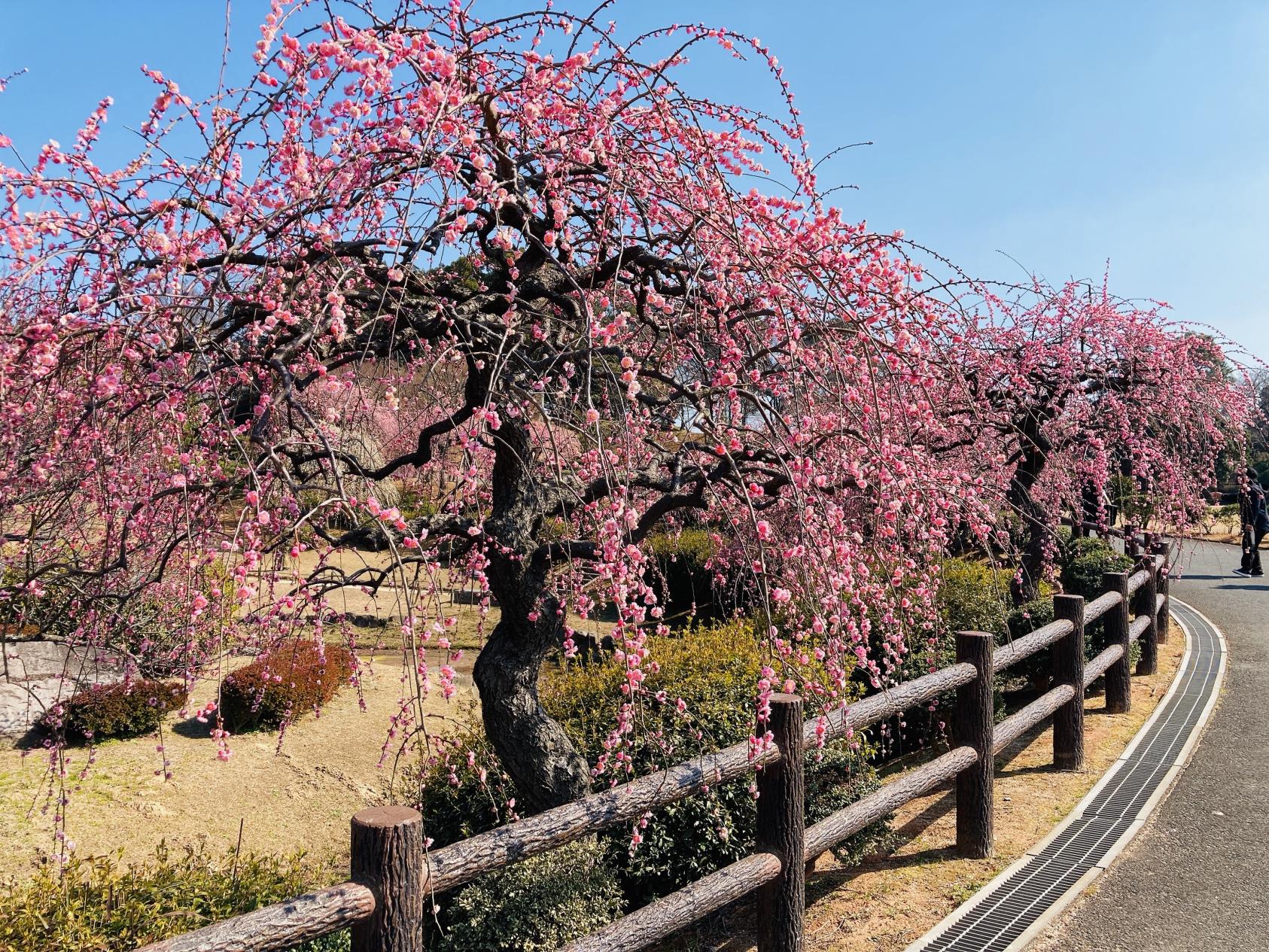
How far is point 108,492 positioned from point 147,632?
20.3ft

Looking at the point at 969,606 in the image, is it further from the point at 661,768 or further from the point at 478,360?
the point at 478,360

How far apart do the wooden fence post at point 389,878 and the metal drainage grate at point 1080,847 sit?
265 centimetres

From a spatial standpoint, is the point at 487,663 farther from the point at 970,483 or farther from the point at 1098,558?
the point at 1098,558

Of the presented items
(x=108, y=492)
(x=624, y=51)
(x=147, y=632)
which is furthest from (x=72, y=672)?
(x=624, y=51)

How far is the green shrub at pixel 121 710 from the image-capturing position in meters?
8.09

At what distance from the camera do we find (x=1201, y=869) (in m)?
4.84

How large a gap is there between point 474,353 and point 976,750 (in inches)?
156

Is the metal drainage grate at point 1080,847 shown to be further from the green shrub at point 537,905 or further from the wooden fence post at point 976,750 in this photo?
the green shrub at point 537,905

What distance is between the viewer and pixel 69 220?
3.03 m

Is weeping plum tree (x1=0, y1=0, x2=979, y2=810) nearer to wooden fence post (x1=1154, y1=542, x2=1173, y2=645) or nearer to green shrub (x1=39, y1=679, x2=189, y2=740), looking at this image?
green shrub (x1=39, y1=679, x2=189, y2=740)

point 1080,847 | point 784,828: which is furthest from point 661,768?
point 1080,847

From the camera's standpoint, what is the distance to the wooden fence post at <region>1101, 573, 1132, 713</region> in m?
7.95

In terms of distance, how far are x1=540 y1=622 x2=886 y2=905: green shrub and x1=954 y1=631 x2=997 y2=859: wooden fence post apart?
553mm

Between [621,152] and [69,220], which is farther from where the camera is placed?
[621,152]
